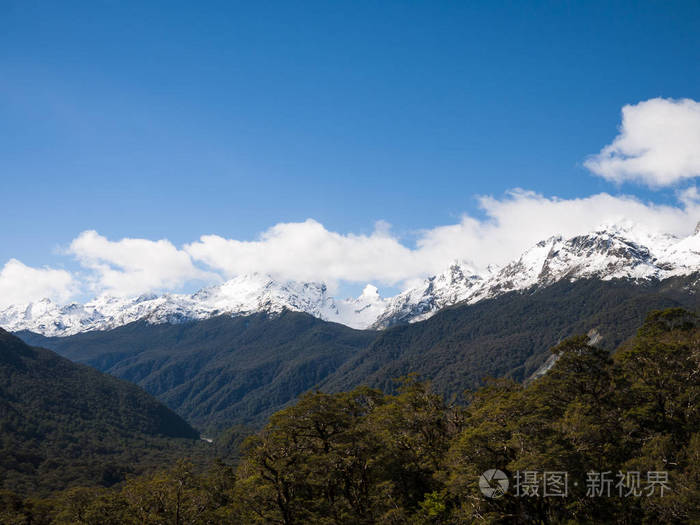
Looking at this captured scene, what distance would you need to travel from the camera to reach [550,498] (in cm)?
4141

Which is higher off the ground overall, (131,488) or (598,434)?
(598,434)

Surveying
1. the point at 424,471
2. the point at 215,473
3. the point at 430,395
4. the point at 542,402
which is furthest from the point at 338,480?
the point at 215,473

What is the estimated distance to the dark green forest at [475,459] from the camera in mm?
40406

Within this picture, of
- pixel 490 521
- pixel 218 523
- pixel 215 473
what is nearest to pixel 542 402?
pixel 490 521

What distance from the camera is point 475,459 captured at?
4181 centimetres

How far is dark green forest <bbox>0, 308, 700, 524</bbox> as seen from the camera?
133 ft

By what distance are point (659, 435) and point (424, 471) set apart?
22966mm

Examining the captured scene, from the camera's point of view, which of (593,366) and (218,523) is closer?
(218,523)

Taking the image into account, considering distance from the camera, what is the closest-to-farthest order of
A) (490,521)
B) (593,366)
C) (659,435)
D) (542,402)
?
1. (490,521)
2. (659,435)
3. (542,402)
4. (593,366)

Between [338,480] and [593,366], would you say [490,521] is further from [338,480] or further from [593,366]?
[593,366]

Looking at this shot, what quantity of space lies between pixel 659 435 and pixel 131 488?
56.4 meters

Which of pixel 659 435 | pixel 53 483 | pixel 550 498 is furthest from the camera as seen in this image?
pixel 53 483

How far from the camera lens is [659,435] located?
45781 millimetres

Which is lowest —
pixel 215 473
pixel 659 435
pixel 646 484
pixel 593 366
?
pixel 215 473
